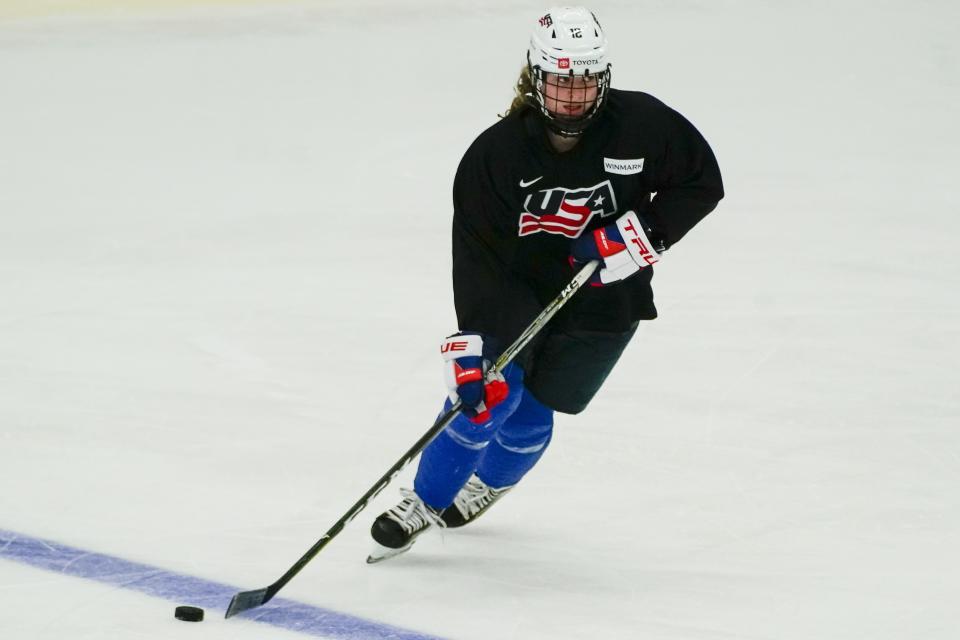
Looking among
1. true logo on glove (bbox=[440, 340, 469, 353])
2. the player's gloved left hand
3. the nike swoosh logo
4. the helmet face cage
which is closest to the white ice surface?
true logo on glove (bbox=[440, 340, 469, 353])

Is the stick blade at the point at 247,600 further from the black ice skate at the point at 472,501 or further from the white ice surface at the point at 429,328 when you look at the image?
the black ice skate at the point at 472,501

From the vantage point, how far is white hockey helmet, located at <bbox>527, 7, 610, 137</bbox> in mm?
2727

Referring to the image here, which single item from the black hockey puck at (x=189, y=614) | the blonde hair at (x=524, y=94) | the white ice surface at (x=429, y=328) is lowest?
the white ice surface at (x=429, y=328)

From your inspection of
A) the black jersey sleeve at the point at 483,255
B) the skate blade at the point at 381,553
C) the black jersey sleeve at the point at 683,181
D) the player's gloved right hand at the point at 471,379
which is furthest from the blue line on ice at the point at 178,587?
the black jersey sleeve at the point at 683,181

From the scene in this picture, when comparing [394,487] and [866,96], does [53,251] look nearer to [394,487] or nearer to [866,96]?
[394,487]

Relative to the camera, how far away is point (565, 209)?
2906mm

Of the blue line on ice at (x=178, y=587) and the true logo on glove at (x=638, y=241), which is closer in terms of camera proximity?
the blue line on ice at (x=178, y=587)

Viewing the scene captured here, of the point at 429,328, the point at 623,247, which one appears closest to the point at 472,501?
the point at 623,247

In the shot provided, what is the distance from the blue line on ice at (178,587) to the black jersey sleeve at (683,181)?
3.11ft

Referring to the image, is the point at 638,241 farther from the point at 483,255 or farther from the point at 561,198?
the point at 483,255

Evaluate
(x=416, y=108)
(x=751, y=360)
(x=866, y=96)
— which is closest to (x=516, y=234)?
(x=751, y=360)

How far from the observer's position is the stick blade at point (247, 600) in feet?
8.92

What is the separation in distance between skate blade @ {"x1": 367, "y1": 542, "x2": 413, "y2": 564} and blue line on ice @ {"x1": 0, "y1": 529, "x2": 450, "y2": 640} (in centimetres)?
25

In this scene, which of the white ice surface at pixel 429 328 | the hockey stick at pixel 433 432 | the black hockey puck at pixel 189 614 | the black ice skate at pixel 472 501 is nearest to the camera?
the black hockey puck at pixel 189 614
